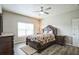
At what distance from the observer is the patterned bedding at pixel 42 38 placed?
1.69m

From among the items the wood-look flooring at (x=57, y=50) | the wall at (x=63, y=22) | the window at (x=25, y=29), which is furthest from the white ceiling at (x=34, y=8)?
the wood-look flooring at (x=57, y=50)

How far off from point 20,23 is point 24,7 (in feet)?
1.14

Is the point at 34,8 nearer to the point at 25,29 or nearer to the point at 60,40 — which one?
the point at 25,29

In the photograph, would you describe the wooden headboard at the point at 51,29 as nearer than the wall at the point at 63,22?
No

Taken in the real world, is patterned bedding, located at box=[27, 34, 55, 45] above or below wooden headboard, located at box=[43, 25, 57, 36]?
below

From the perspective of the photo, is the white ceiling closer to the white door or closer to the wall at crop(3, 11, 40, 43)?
the wall at crop(3, 11, 40, 43)

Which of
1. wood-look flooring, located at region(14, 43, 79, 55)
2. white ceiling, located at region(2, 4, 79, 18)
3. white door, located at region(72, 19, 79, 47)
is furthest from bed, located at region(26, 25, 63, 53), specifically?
white ceiling, located at region(2, 4, 79, 18)

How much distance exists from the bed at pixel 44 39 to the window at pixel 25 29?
0.37 ft

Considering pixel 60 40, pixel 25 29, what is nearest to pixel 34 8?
pixel 25 29

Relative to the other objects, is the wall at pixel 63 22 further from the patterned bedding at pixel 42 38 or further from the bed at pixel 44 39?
the patterned bedding at pixel 42 38

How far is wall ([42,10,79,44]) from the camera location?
5.52 ft

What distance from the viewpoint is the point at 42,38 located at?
1694 millimetres

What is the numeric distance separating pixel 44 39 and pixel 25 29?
1.57 feet
